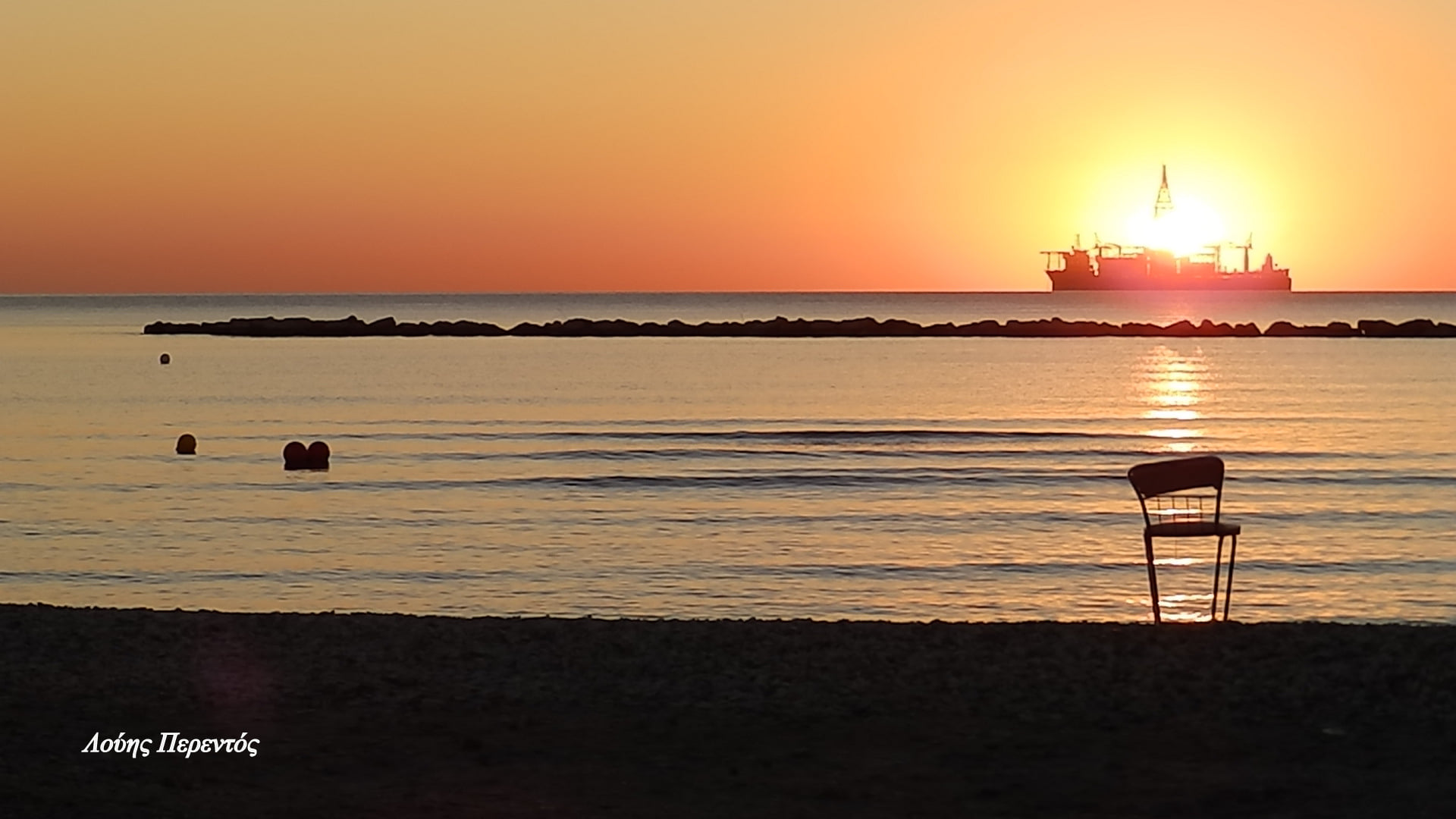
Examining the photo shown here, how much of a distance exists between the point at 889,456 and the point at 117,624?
21.1 metres

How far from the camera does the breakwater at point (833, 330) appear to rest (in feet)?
356

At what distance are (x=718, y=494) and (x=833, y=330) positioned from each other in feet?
278

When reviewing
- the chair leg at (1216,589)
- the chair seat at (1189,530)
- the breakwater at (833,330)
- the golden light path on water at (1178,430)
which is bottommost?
the breakwater at (833,330)

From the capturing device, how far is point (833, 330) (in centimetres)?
10981

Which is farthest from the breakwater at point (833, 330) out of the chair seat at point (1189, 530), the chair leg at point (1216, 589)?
the chair seat at point (1189, 530)

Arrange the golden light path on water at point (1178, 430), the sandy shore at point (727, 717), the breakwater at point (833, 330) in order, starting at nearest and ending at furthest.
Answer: the sandy shore at point (727, 717), the golden light path on water at point (1178, 430), the breakwater at point (833, 330)

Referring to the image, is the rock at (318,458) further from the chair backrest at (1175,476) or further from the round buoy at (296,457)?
the chair backrest at (1175,476)

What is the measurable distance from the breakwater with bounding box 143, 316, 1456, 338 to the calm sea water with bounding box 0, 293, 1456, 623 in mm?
47922

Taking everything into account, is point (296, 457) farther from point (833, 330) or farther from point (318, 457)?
point (833, 330)

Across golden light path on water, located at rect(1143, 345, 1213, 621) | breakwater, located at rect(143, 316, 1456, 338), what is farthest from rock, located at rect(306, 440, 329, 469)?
breakwater, located at rect(143, 316, 1456, 338)

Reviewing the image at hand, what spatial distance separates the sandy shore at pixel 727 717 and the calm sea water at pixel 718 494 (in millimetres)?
3987

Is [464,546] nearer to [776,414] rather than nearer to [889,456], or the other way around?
[889,456]

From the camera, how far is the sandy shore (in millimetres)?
7781

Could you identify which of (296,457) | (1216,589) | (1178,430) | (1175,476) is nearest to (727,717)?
(1175,476)
